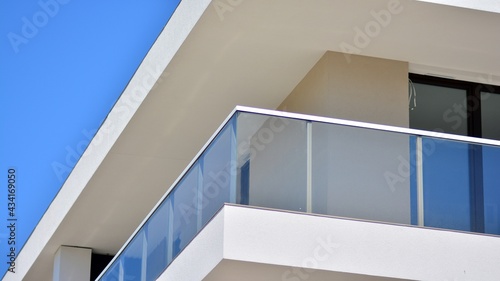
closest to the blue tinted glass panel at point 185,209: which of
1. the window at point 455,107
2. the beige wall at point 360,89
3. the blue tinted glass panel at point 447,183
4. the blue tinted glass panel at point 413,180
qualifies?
the beige wall at point 360,89

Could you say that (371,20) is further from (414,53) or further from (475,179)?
(475,179)

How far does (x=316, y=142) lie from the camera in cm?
1215

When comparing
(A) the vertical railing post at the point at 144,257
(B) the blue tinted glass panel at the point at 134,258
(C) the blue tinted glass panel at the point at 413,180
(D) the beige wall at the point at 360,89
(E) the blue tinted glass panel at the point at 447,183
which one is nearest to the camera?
(C) the blue tinted glass panel at the point at 413,180

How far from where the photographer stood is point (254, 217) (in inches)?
460

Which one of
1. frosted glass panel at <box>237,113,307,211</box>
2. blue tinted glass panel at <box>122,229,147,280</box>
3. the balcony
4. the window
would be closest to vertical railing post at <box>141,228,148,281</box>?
blue tinted glass panel at <box>122,229,147,280</box>

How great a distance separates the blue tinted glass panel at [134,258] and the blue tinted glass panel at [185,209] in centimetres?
112

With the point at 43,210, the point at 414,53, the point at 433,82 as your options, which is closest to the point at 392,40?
the point at 414,53

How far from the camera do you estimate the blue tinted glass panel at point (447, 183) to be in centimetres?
1243

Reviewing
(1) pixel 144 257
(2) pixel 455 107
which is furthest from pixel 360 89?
(1) pixel 144 257

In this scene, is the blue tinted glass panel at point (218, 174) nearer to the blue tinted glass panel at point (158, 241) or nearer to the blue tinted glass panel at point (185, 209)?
the blue tinted glass panel at point (185, 209)

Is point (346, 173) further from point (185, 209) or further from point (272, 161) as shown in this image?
point (185, 209)

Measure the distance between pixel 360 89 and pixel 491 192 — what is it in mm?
2360

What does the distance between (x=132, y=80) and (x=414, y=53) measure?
3.36 metres

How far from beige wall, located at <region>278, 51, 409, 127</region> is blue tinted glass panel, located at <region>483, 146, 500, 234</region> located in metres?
1.89
